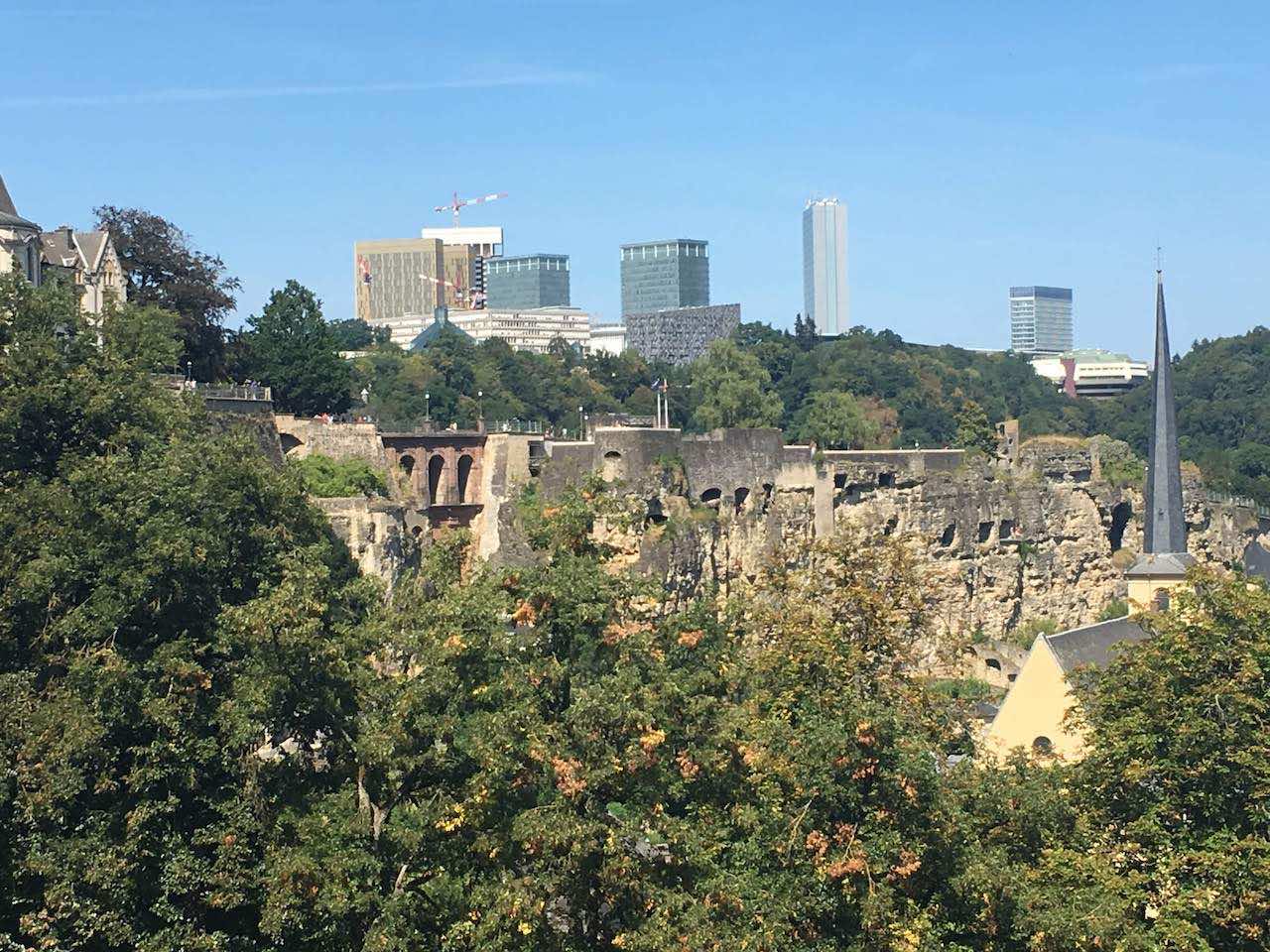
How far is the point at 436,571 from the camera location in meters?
29.6

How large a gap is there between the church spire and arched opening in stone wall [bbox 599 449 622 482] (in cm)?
1921

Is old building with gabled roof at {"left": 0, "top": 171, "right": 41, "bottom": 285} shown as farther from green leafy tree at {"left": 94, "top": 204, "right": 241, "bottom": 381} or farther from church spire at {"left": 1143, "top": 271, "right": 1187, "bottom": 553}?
church spire at {"left": 1143, "top": 271, "right": 1187, "bottom": 553}

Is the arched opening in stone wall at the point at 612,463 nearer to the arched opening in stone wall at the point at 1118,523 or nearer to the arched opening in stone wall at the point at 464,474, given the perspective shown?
the arched opening in stone wall at the point at 464,474

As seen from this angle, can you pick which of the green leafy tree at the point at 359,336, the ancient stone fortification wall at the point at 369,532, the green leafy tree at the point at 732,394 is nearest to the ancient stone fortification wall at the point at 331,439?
the ancient stone fortification wall at the point at 369,532

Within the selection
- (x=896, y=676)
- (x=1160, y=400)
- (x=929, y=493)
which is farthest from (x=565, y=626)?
(x=929, y=493)

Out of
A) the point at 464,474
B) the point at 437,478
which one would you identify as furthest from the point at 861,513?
the point at 437,478

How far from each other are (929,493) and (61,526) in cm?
4828

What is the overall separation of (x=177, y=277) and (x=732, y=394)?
4361cm

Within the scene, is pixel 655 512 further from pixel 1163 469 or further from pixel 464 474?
pixel 1163 469

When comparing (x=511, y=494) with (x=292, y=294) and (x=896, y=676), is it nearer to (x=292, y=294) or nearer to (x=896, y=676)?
(x=292, y=294)

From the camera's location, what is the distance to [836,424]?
11112cm

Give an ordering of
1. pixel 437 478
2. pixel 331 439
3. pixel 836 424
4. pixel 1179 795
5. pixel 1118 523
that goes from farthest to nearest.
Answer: pixel 836 424
pixel 1118 523
pixel 437 478
pixel 331 439
pixel 1179 795

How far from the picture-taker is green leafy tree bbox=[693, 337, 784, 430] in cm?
10200

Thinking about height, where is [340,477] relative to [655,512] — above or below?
above
